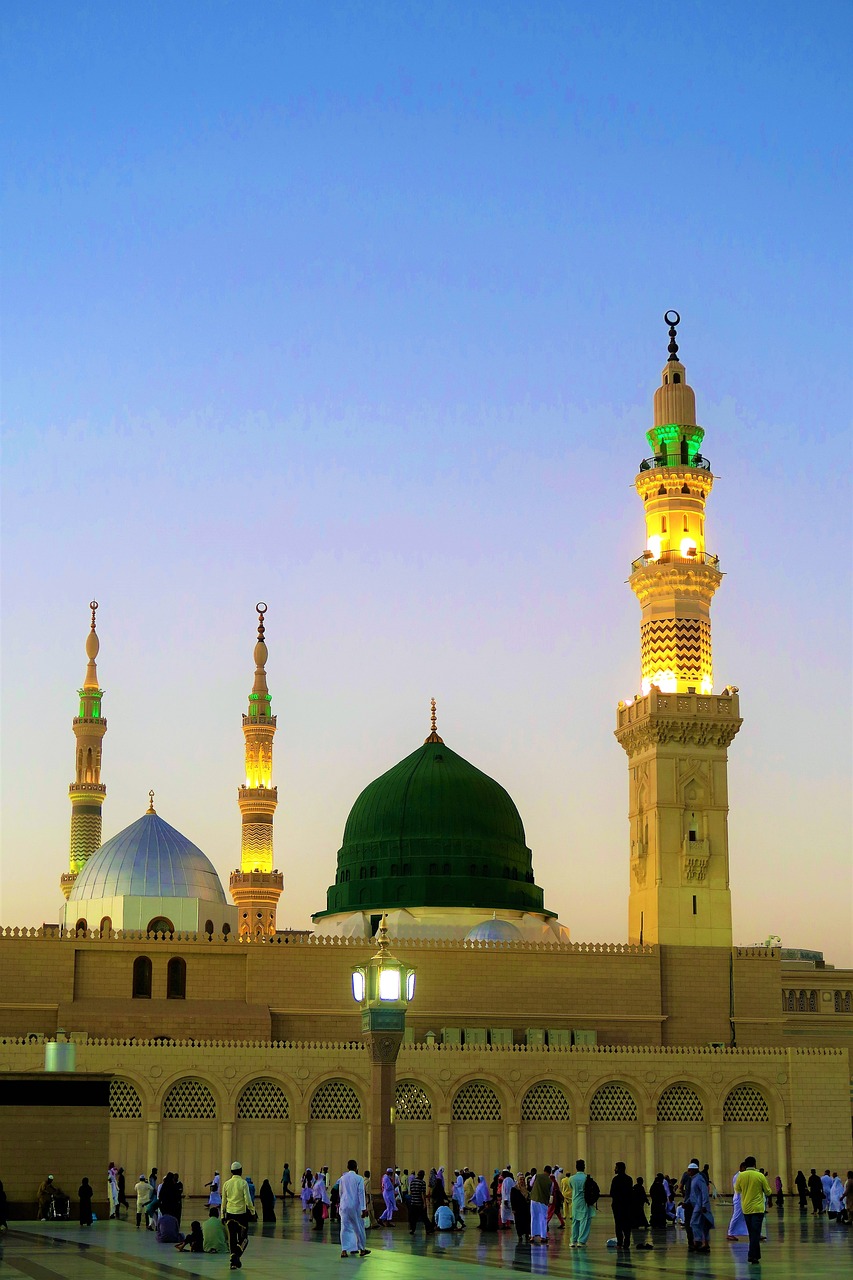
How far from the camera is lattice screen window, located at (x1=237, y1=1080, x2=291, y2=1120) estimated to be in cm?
3481

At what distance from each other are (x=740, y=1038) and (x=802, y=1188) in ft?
27.1

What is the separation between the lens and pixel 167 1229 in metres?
17.5

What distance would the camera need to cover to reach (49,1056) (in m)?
Result: 21.8

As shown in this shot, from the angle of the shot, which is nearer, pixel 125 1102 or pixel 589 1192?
pixel 589 1192

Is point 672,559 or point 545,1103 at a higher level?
point 672,559

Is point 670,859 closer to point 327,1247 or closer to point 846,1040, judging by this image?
point 846,1040

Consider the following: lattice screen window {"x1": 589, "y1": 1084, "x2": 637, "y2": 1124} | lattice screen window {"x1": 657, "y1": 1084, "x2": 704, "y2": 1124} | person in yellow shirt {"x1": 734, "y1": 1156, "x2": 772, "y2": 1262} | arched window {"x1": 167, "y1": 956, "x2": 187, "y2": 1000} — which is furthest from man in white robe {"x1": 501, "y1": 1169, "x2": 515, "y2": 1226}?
arched window {"x1": 167, "y1": 956, "x2": 187, "y2": 1000}

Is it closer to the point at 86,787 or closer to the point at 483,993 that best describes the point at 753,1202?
the point at 483,993

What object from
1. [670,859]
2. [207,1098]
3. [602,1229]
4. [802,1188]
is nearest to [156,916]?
[207,1098]

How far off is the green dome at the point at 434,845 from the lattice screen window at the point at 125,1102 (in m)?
11.7

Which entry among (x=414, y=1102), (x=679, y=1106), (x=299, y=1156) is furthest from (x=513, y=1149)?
(x=299, y=1156)

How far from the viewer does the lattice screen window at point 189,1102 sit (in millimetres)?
34344

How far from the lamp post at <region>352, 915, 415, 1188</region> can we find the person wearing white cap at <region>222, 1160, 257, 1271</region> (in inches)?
208

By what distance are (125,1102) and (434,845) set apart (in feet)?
43.1
